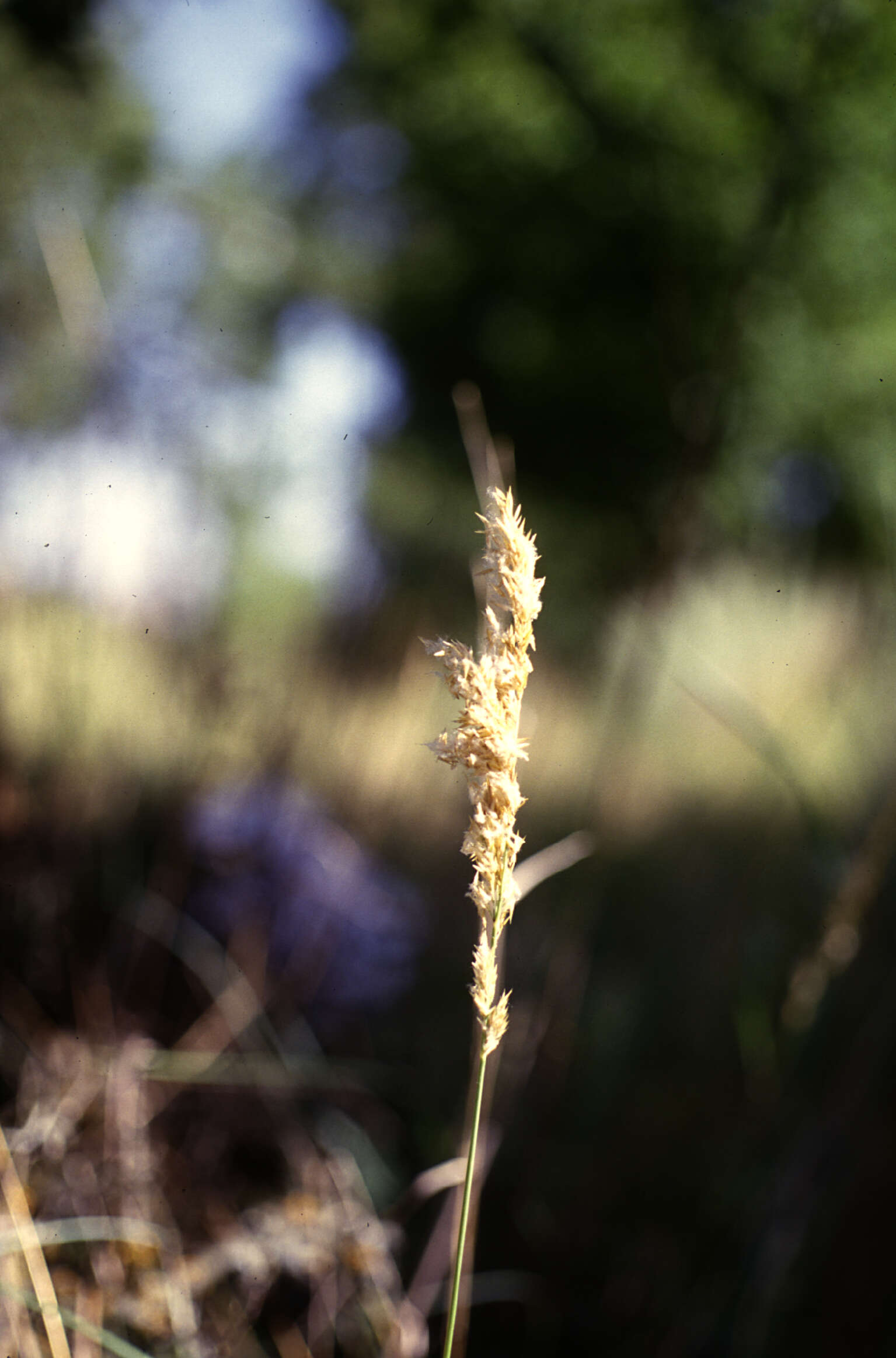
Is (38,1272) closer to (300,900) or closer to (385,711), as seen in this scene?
(300,900)

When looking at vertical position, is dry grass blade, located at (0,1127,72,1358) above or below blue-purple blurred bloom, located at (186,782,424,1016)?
above

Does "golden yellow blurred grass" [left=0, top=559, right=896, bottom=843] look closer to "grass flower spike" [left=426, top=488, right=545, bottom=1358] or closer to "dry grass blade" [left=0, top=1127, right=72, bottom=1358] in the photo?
"grass flower spike" [left=426, top=488, right=545, bottom=1358]

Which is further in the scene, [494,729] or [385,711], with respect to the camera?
[385,711]

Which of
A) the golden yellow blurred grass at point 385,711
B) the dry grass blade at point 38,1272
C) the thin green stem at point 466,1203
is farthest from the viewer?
the golden yellow blurred grass at point 385,711

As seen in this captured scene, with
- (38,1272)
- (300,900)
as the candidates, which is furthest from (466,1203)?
(300,900)

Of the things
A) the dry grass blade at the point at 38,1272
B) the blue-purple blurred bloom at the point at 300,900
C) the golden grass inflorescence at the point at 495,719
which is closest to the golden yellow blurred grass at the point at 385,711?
the blue-purple blurred bloom at the point at 300,900

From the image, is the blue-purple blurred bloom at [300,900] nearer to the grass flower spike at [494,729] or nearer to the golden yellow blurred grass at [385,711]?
the golden yellow blurred grass at [385,711]

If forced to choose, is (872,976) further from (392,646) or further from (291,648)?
(291,648)

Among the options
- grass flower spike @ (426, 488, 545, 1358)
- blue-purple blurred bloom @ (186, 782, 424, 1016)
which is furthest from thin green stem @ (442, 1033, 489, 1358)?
blue-purple blurred bloom @ (186, 782, 424, 1016)
